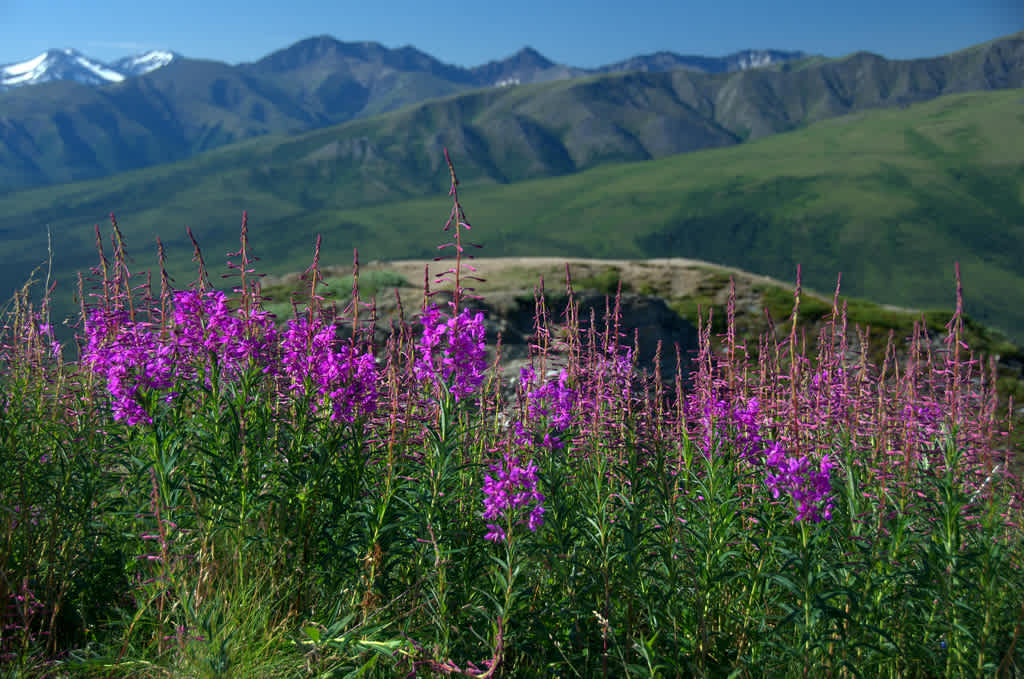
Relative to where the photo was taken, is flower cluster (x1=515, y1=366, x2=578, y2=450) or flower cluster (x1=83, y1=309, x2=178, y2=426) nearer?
flower cluster (x1=83, y1=309, x2=178, y2=426)

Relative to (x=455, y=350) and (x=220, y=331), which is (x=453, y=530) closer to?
(x=455, y=350)

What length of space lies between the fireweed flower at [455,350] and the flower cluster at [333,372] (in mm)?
541

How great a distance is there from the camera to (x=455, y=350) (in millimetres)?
3711

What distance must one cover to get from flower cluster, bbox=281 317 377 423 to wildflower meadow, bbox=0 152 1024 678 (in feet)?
0.05

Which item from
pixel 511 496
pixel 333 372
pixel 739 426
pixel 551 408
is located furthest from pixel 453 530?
pixel 739 426

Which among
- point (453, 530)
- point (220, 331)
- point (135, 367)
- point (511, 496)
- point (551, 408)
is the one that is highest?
point (220, 331)

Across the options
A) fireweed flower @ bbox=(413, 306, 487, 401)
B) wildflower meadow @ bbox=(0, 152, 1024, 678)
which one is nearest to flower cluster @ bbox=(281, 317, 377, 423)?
wildflower meadow @ bbox=(0, 152, 1024, 678)

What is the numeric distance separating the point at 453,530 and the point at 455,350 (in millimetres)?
1058

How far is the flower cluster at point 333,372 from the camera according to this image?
13.7 ft

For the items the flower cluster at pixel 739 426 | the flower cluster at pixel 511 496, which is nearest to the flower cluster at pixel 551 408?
the flower cluster at pixel 511 496

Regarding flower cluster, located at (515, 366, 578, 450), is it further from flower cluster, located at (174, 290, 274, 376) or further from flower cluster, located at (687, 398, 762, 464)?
flower cluster, located at (174, 290, 274, 376)

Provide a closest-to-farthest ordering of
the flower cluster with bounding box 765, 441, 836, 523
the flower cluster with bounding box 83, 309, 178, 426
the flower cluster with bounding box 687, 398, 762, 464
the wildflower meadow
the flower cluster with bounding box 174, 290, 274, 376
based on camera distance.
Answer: the flower cluster with bounding box 765, 441, 836, 523 → the wildflower meadow → the flower cluster with bounding box 83, 309, 178, 426 → the flower cluster with bounding box 174, 290, 274, 376 → the flower cluster with bounding box 687, 398, 762, 464

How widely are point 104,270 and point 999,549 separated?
5896 millimetres

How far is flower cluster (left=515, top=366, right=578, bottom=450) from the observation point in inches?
161
